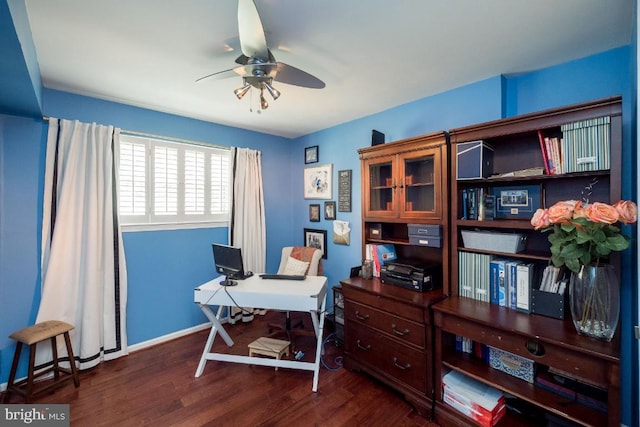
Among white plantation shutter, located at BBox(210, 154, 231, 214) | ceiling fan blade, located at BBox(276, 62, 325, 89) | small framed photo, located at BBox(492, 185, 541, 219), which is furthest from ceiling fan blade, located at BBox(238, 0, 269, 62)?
white plantation shutter, located at BBox(210, 154, 231, 214)

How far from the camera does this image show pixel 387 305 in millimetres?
2131

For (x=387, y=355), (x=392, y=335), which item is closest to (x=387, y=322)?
(x=392, y=335)

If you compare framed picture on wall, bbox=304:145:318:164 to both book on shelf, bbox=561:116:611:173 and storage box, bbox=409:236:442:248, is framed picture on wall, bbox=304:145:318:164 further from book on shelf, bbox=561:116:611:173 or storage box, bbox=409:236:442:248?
book on shelf, bbox=561:116:611:173

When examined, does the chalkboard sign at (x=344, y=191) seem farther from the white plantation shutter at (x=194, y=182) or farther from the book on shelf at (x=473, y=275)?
the white plantation shutter at (x=194, y=182)

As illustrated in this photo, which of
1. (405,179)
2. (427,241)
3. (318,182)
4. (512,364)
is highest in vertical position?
(318,182)

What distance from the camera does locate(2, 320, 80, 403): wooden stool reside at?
2004 millimetres

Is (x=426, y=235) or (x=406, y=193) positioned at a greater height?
(x=406, y=193)

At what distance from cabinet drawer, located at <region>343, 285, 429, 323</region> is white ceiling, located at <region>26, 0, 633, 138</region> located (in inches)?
69.6

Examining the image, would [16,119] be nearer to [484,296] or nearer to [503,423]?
[484,296]

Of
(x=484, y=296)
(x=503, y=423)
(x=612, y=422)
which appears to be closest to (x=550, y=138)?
(x=484, y=296)

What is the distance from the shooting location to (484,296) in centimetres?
194

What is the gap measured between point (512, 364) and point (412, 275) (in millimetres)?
816

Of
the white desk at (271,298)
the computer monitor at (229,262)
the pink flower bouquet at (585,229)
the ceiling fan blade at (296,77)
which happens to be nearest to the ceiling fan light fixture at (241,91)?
the ceiling fan blade at (296,77)

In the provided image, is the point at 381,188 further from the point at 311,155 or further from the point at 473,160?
the point at 311,155
